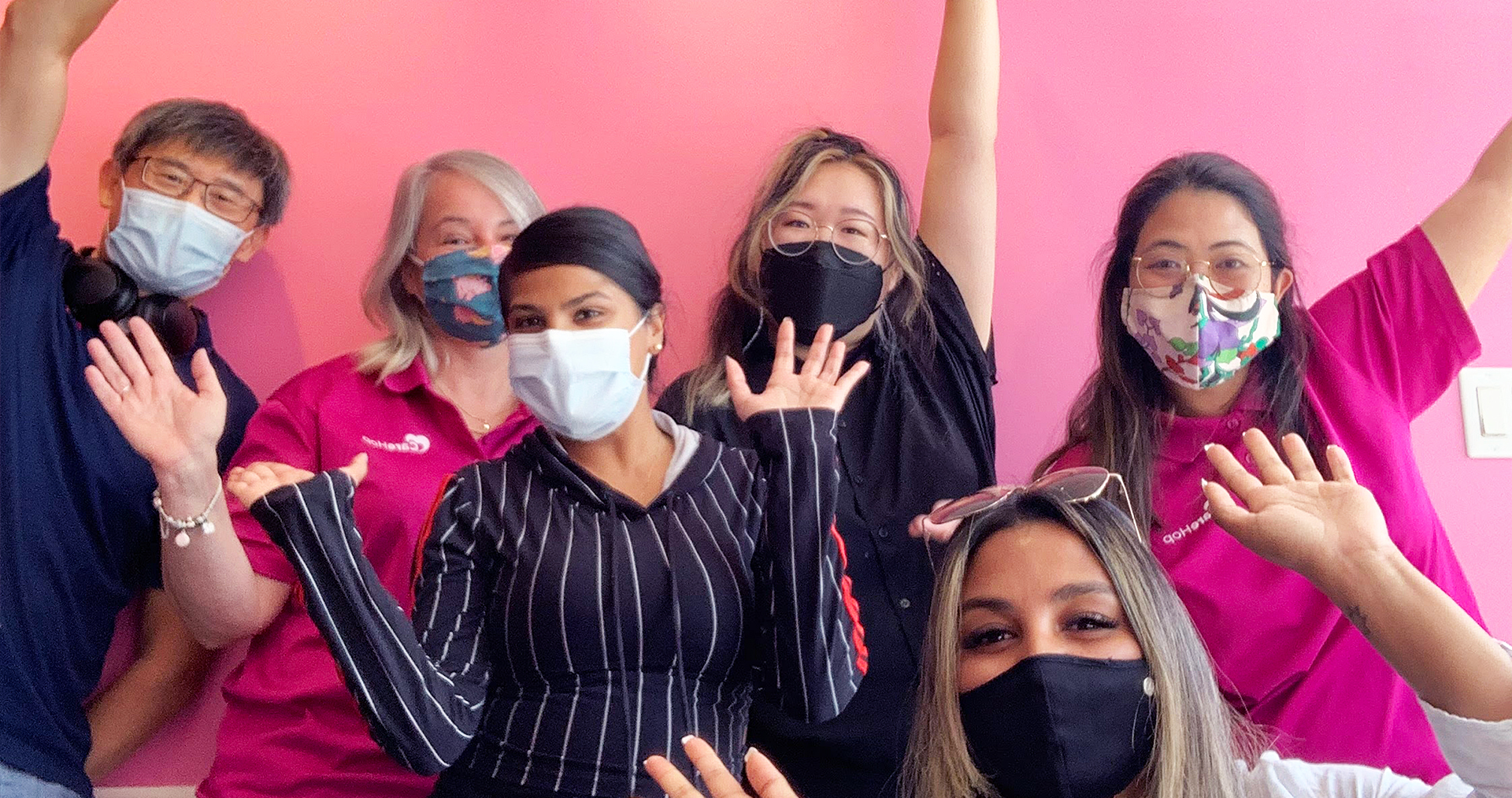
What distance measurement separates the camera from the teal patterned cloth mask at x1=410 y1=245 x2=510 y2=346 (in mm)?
2107

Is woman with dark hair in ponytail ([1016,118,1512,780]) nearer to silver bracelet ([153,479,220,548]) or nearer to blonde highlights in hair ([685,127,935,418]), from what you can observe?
blonde highlights in hair ([685,127,935,418])

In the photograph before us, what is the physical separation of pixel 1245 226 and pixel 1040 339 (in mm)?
573

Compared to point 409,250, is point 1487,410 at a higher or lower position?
higher

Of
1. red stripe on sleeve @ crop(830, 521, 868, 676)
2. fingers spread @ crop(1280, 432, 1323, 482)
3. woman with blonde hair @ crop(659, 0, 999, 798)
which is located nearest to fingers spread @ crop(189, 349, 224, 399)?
woman with blonde hair @ crop(659, 0, 999, 798)

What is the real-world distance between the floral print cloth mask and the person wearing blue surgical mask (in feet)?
5.39

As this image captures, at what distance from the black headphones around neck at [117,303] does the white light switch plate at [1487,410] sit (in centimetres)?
256

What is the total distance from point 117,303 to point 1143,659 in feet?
5.96

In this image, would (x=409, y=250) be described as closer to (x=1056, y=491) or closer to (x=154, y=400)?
(x=154, y=400)

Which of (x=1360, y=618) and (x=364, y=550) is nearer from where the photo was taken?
(x=1360, y=618)

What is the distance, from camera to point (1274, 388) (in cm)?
204

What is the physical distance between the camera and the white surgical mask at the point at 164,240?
2.12m

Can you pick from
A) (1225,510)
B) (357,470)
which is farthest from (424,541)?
(1225,510)

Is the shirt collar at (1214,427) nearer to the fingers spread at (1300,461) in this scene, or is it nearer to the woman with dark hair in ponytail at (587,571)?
the fingers spread at (1300,461)

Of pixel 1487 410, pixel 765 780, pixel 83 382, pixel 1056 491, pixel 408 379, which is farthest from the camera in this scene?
pixel 1487 410
